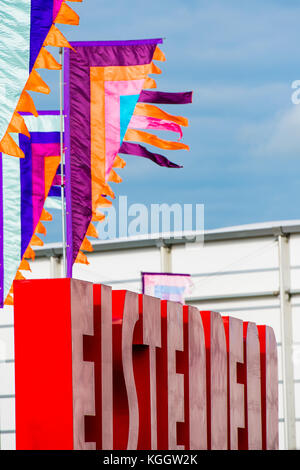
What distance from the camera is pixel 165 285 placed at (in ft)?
76.3

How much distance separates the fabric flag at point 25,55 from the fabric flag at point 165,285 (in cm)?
1084

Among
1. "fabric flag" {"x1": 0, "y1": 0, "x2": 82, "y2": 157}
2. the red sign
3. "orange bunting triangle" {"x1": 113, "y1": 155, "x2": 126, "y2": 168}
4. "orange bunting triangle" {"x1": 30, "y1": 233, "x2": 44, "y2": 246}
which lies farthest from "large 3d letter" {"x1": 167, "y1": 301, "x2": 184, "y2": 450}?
"orange bunting triangle" {"x1": 113, "y1": 155, "x2": 126, "y2": 168}

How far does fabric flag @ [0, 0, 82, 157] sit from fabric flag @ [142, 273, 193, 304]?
10.8 meters

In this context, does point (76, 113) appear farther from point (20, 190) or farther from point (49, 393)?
point (49, 393)

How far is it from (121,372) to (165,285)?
44.7ft

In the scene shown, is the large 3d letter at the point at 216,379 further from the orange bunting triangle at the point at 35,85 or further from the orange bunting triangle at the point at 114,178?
the orange bunting triangle at the point at 114,178

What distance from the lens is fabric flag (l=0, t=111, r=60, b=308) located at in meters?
14.2

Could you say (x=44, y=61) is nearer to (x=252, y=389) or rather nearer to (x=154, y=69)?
(x=154, y=69)

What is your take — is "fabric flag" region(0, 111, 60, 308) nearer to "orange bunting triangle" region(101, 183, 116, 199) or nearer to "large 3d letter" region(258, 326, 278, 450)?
"orange bunting triangle" region(101, 183, 116, 199)

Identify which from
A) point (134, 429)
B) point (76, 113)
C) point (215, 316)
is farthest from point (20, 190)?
point (134, 429)

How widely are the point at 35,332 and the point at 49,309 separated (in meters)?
0.22

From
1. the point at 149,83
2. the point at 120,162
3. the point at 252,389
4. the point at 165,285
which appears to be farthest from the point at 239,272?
the point at 252,389

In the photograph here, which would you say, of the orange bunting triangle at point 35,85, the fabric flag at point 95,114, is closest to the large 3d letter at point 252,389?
the fabric flag at point 95,114

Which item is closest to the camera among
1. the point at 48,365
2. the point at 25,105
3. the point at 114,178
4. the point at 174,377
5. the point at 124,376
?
the point at 48,365
